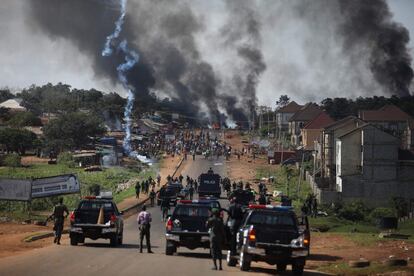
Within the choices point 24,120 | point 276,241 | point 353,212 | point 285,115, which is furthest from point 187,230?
point 285,115

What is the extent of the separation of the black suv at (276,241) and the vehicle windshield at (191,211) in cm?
509

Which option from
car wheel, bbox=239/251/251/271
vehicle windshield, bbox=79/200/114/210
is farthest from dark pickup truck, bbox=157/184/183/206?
car wheel, bbox=239/251/251/271

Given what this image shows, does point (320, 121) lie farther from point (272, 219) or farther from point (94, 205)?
point (272, 219)

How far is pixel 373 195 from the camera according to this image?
7338 cm

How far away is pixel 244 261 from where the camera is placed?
20.3 metres

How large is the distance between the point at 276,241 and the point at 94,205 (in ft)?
31.5

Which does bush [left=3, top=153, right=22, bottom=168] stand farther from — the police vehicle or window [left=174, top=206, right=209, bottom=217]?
window [left=174, top=206, right=209, bottom=217]

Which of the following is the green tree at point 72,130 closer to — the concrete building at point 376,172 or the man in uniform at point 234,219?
the concrete building at point 376,172

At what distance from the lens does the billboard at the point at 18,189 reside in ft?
134

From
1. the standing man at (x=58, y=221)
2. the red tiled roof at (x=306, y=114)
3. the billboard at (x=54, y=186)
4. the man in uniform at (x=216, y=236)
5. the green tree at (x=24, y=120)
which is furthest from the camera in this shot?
the green tree at (x=24, y=120)

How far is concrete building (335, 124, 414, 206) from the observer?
73625mm

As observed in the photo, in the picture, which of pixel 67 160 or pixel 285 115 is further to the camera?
pixel 285 115

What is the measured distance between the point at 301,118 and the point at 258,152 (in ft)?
60.3

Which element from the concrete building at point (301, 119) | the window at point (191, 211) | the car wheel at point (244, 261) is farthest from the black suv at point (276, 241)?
the concrete building at point (301, 119)
